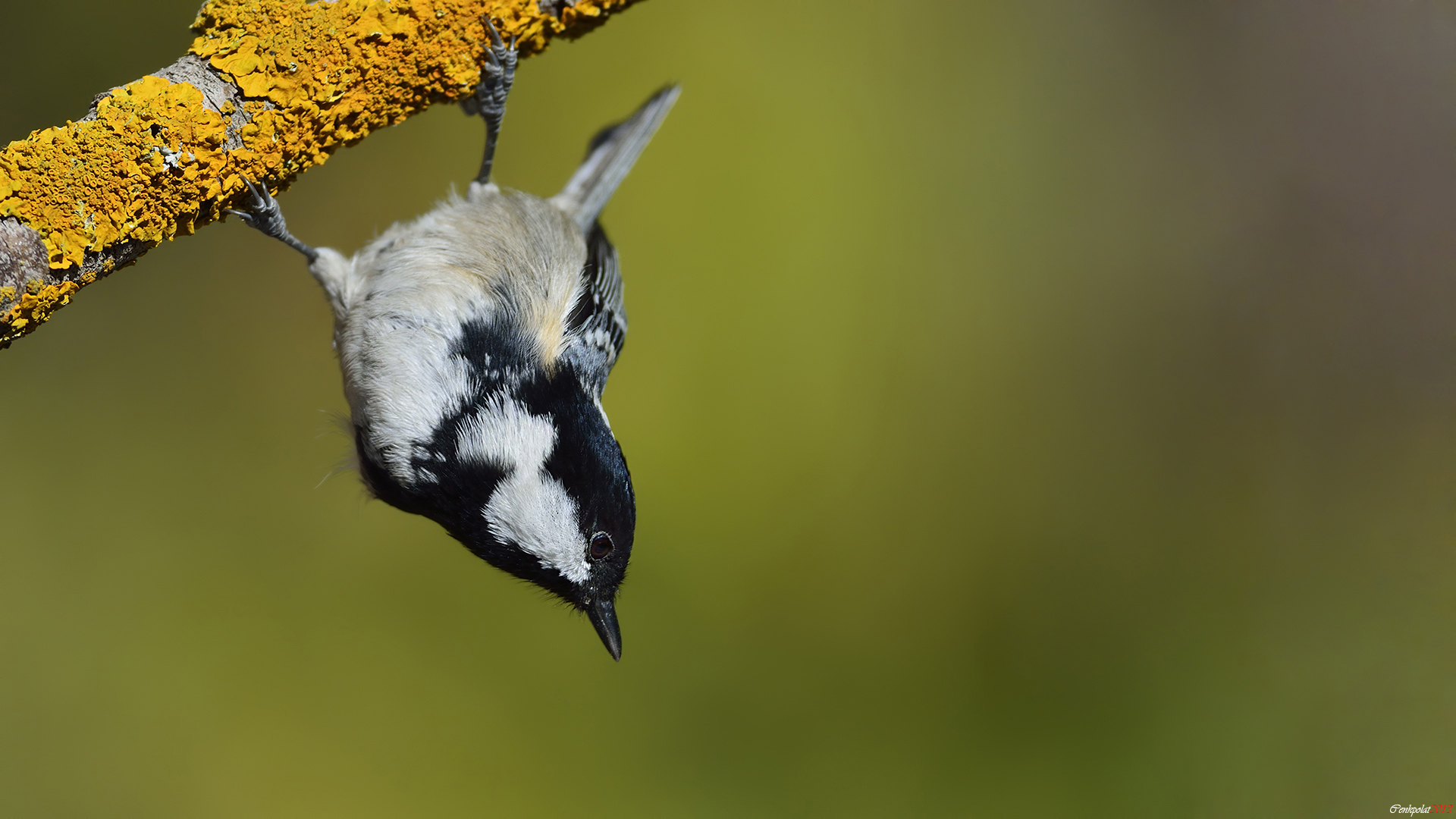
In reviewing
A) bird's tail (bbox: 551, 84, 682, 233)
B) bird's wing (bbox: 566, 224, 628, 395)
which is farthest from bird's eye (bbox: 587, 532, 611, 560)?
bird's tail (bbox: 551, 84, 682, 233)

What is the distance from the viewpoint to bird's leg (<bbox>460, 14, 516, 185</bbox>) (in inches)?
57.0

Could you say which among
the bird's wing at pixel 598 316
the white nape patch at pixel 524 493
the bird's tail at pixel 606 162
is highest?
the bird's tail at pixel 606 162

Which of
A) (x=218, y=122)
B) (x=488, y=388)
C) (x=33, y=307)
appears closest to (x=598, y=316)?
(x=488, y=388)

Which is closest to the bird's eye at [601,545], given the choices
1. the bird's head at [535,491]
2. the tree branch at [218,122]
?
the bird's head at [535,491]

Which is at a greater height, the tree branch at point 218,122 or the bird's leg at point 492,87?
the bird's leg at point 492,87

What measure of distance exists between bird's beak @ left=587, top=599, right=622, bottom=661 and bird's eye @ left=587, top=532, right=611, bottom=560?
3.7 inches

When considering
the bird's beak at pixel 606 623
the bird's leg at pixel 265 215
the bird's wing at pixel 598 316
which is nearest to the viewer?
the bird's leg at pixel 265 215

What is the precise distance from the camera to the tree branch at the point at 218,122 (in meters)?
1.04

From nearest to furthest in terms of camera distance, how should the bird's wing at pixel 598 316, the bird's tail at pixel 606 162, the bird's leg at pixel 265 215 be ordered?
1. the bird's leg at pixel 265 215
2. the bird's wing at pixel 598 316
3. the bird's tail at pixel 606 162

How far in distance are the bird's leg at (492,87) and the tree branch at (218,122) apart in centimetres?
2

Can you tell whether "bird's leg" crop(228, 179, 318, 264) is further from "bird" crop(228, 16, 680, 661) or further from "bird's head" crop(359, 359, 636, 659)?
"bird's head" crop(359, 359, 636, 659)

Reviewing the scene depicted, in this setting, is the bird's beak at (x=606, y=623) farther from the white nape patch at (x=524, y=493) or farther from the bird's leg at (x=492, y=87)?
the bird's leg at (x=492, y=87)

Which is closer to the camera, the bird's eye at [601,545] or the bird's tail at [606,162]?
the bird's eye at [601,545]

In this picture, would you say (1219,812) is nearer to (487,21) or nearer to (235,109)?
(487,21)
